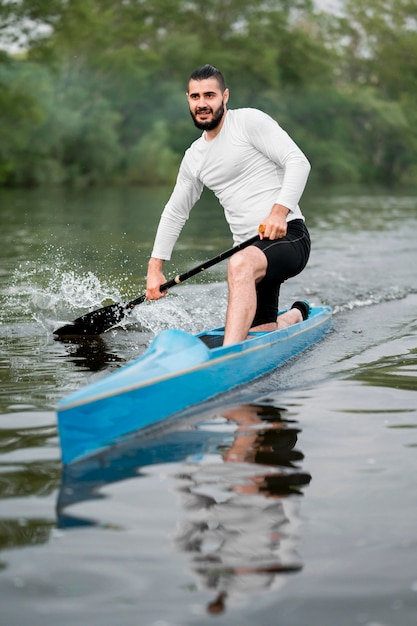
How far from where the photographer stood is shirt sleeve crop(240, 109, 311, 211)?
6230 mm

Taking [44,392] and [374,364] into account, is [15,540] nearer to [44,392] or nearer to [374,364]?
[44,392]

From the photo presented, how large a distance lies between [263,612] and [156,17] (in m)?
65.3

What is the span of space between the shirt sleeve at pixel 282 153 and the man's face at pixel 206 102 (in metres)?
0.21

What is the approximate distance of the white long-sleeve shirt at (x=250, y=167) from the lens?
632 cm

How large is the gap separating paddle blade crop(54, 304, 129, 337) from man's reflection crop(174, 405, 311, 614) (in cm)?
324

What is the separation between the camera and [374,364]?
21.9 ft

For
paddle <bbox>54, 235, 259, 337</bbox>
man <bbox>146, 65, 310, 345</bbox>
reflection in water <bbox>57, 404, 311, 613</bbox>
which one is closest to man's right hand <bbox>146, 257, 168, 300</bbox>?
man <bbox>146, 65, 310, 345</bbox>

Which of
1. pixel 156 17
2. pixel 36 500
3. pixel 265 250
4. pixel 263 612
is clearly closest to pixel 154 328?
pixel 265 250

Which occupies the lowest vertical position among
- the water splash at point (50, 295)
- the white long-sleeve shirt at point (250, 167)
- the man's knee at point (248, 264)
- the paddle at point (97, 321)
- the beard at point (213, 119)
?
the water splash at point (50, 295)

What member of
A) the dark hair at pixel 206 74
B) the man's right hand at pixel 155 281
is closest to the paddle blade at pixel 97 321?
the man's right hand at pixel 155 281

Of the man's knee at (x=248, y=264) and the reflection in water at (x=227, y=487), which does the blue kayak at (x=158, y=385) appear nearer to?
the reflection in water at (x=227, y=487)

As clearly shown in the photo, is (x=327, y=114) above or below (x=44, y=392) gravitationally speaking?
above

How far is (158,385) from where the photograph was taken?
488 centimetres

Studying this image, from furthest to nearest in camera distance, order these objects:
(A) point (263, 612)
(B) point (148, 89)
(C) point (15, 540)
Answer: (B) point (148, 89), (C) point (15, 540), (A) point (263, 612)
